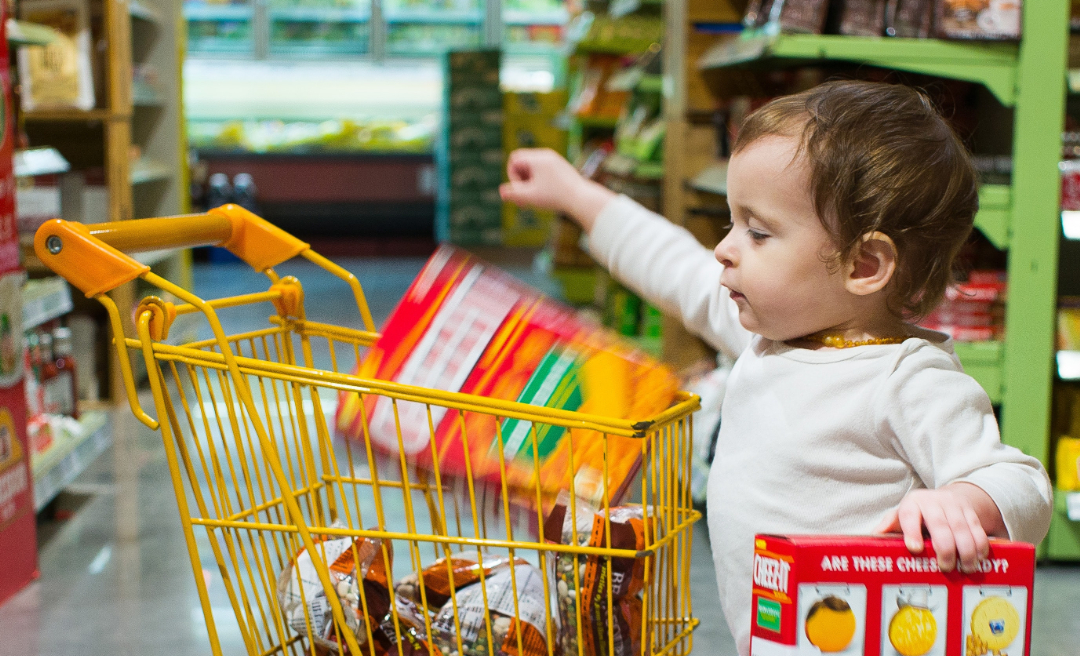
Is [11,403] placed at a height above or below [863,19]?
below

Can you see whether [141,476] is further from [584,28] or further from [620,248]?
[584,28]

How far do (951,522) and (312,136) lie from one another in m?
9.12

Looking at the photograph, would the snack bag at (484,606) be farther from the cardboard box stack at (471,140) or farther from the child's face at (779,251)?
the cardboard box stack at (471,140)

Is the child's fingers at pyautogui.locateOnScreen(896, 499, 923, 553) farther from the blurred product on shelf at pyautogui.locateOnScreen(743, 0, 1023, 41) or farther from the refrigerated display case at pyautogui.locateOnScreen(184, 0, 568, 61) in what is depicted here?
the refrigerated display case at pyautogui.locateOnScreen(184, 0, 568, 61)

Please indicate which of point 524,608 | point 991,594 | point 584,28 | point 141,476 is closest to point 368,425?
point 524,608

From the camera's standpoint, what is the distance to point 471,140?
9.09 metres

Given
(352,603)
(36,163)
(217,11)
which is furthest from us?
(217,11)

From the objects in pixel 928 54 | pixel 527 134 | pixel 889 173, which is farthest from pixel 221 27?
pixel 889 173

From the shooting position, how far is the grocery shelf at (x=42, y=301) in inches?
110

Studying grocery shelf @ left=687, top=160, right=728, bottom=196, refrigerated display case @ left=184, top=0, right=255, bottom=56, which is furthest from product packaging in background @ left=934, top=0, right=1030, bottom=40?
refrigerated display case @ left=184, top=0, right=255, bottom=56

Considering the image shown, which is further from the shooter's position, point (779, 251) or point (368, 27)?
point (368, 27)

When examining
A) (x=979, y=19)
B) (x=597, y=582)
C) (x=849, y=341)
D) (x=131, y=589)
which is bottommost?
(x=131, y=589)

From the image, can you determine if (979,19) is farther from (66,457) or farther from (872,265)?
(66,457)

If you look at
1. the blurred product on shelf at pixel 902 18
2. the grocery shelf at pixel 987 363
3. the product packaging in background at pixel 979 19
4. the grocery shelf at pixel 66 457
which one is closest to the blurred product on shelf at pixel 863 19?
the blurred product on shelf at pixel 902 18
